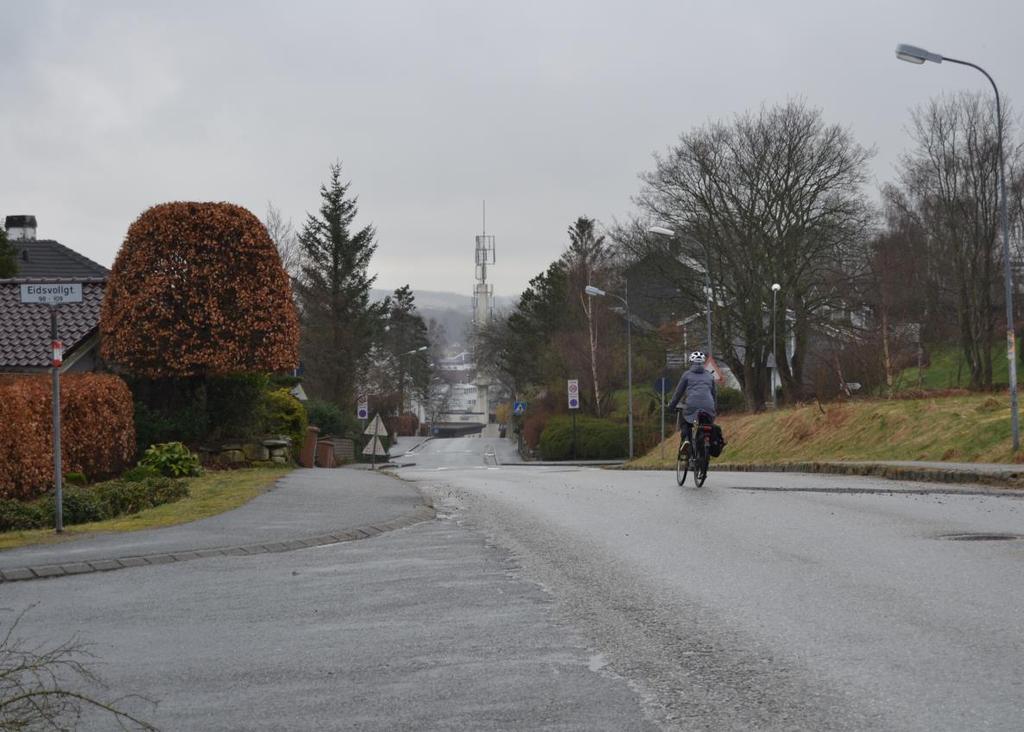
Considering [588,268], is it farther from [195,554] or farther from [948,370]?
[195,554]

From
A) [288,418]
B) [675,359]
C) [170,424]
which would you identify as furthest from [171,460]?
[675,359]

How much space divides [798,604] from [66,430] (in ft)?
57.1

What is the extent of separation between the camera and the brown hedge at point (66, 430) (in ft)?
63.8

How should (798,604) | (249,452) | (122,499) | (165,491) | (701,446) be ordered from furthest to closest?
(249,452), (165,491), (701,446), (122,499), (798,604)

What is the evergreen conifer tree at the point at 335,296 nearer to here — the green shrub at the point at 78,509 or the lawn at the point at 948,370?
the lawn at the point at 948,370

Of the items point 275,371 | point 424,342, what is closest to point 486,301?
point 424,342

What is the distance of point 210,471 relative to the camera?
2911cm

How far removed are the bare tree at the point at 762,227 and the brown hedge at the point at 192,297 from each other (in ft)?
90.1

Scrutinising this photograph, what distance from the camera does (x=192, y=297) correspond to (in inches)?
1150

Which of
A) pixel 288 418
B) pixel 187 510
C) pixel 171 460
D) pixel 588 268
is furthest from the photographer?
pixel 588 268

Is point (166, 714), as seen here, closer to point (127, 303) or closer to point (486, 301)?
point (127, 303)

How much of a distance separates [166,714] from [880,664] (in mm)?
3498

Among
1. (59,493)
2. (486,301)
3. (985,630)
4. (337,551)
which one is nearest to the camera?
(985,630)

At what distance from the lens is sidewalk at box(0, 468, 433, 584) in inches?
Result: 477
